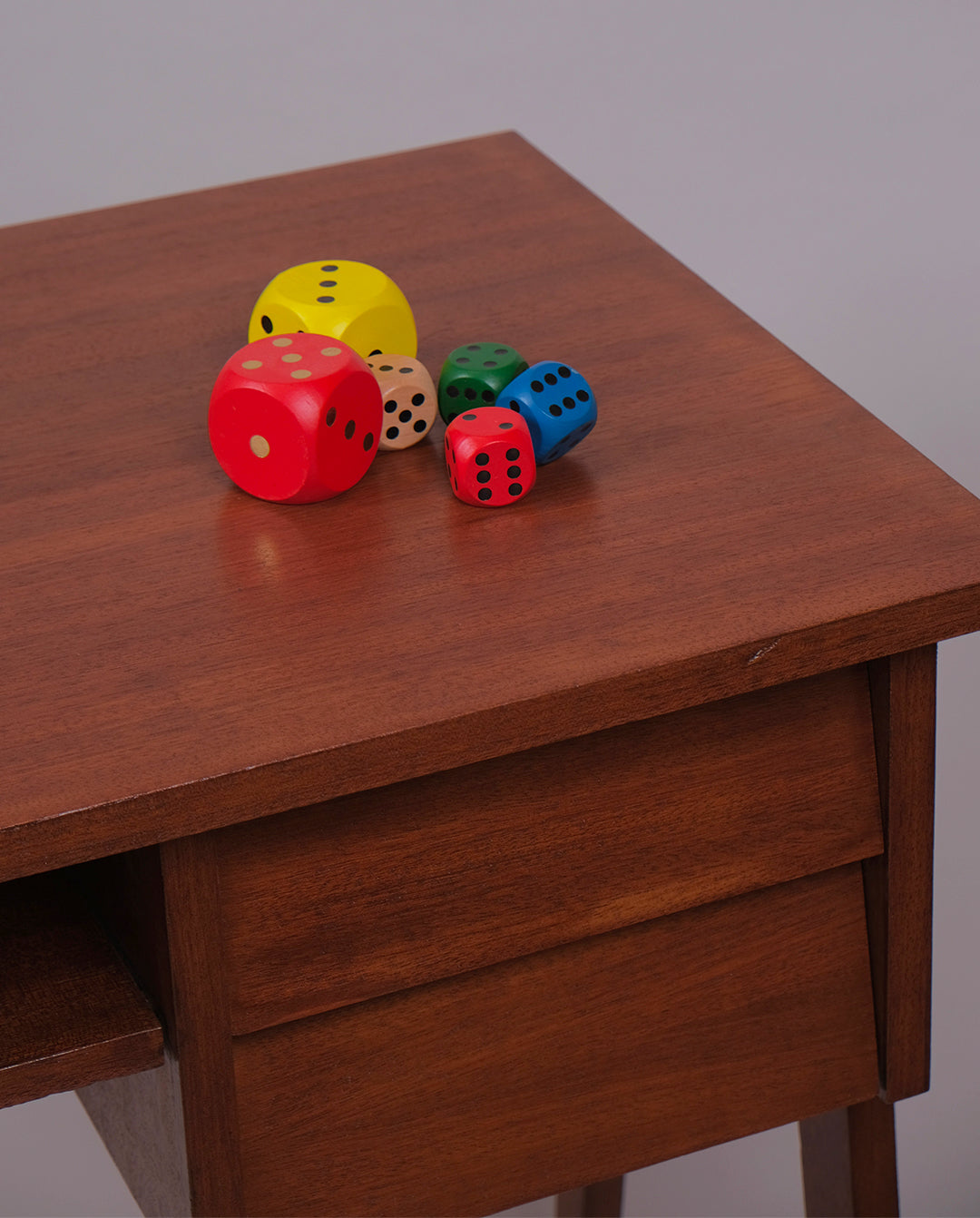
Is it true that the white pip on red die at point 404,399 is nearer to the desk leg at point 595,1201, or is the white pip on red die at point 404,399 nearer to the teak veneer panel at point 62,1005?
the teak veneer panel at point 62,1005

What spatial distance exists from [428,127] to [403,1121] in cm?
137

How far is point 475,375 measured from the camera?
949 millimetres

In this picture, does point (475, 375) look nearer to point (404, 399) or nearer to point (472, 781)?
point (404, 399)

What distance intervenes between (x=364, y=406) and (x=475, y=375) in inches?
2.8

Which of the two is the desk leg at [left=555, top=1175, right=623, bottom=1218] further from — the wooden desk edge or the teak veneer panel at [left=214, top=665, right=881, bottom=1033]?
the wooden desk edge

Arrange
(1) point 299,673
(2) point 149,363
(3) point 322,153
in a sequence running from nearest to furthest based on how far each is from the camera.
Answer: (1) point 299,673, (2) point 149,363, (3) point 322,153

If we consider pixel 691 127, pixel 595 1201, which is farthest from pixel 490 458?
pixel 691 127

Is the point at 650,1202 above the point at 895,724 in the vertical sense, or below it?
below

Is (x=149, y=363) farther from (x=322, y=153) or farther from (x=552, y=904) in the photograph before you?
(x=322, y=153)

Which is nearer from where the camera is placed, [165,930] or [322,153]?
[165,930]

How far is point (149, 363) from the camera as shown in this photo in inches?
40.7

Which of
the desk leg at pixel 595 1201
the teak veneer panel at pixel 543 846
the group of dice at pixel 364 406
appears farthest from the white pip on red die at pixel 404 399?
the desk leg at pixel 595 1201

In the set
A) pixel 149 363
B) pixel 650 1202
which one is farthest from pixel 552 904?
pixel 650 1202

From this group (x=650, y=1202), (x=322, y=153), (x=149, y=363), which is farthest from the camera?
(x=322, y=153)
